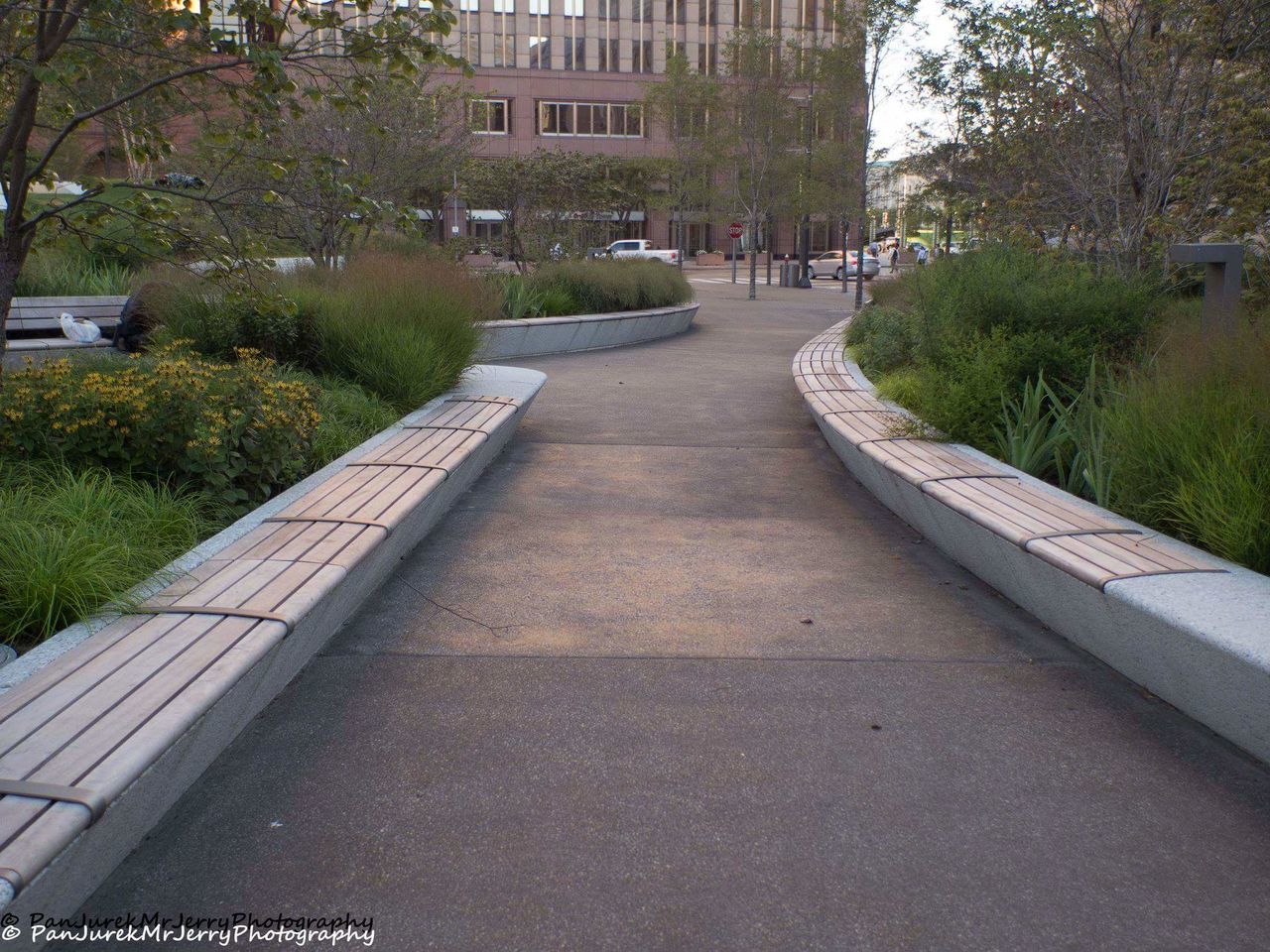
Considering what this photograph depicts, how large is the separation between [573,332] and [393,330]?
7.97 meters

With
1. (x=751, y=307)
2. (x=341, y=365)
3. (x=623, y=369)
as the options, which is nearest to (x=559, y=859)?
(x=341, y=365)

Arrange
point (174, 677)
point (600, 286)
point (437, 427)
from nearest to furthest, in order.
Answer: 1. point (174, 677)
2. point (437, 427)
3. point (600, 286)

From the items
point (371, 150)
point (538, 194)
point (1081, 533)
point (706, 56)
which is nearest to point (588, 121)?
point (706, 56)

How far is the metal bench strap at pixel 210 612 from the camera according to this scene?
3.80 meters

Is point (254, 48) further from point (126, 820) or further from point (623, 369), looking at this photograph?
point (623, 369)

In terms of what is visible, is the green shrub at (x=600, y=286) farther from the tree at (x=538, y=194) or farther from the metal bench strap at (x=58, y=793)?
the metal bench strap at (x=58, y=793)

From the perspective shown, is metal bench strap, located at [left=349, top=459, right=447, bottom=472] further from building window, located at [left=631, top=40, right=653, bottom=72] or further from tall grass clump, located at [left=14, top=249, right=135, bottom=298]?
building window, located at [left=631, top=40, right=653, bottom=72]

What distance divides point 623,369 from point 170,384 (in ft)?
30.0

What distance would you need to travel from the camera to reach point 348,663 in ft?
14.6

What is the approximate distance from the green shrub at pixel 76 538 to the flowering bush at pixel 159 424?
0.45 feet

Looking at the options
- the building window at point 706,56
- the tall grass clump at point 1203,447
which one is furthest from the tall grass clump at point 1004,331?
the building window at point 706,56

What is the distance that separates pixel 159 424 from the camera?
17.4 ft

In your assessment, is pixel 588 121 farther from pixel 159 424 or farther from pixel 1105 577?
pixel 1105 577

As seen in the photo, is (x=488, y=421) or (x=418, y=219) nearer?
(x=418, y=219)
